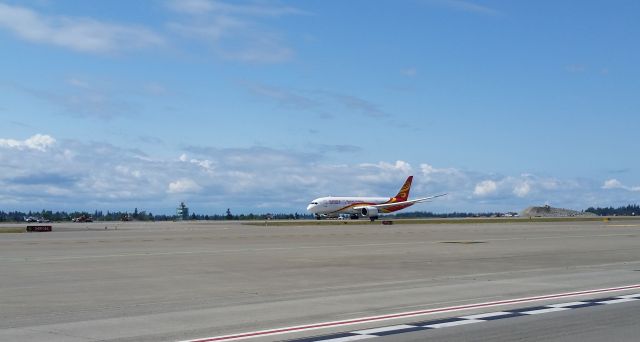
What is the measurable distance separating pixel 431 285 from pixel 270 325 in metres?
7.82

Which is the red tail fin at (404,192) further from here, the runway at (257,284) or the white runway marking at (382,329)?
the white runway marking at (382,329)

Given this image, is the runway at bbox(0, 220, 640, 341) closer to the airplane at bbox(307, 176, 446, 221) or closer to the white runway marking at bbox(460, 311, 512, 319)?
the white runway marking at bbox(460, 311, 512, 319)

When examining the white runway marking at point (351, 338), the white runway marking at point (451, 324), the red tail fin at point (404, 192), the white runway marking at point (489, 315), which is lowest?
the white runway marking at point (351, 338)

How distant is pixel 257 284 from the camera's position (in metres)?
21.1

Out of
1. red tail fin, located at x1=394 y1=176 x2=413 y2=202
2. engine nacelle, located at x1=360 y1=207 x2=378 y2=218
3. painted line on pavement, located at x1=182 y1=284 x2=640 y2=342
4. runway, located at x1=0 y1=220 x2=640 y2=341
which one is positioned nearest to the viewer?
painted line on pavement, located at x1=182 y1=284 x2=640 y2=342

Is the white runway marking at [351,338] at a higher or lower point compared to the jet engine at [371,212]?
lower

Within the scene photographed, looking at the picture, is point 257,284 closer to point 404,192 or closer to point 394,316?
point 394,316

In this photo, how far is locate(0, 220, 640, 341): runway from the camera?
46.1 ft

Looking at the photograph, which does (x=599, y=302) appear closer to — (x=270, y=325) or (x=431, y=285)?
(x=431, y=285)

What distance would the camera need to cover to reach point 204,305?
16.6 metres

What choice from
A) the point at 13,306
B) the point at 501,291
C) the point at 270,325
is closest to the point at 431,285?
the point at 501,291

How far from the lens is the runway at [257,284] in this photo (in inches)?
553

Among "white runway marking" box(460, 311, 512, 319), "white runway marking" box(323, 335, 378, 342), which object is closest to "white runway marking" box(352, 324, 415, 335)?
"white runway marking" box(323, 335, 378, 342)

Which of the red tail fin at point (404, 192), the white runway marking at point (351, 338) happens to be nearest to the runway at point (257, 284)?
the white runway marking at point (351, 338)
